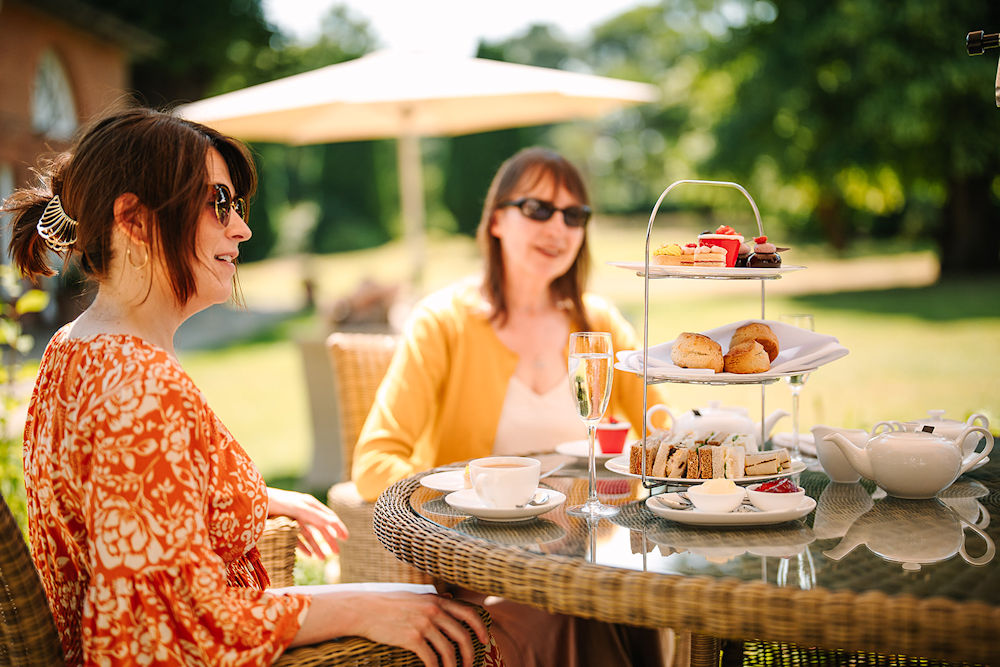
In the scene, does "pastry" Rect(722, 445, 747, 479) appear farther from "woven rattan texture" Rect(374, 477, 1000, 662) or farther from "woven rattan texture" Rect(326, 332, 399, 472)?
"woven rattan texture" Rect(326, 332, 399, 472)

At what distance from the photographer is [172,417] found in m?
1.57

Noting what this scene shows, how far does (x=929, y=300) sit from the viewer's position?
16.1 meters

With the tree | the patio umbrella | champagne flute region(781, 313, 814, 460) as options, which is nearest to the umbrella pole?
the patio umbrella

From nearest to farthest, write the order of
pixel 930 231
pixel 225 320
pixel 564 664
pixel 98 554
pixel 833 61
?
pixel 98 554 → pixel 564 664 → pixel 833 61 → pixel 225 320 → pixel 930 231

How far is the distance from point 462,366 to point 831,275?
21.4m

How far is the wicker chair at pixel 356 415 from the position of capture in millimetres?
2936

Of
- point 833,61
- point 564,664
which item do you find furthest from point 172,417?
point 833,61

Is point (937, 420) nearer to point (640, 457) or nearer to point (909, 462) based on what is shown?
point (909, 462)

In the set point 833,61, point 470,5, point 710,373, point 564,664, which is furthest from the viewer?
point 470,5

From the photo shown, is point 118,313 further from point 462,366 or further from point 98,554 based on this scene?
point 462,366

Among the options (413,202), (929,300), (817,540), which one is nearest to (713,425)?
(817,540)

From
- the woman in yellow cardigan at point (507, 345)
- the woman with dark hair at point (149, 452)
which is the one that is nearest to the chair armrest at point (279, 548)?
the woman with dark hair at point (149, 452)

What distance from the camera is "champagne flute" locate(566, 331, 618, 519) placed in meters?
1.95

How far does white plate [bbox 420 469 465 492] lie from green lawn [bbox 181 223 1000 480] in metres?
1.53
